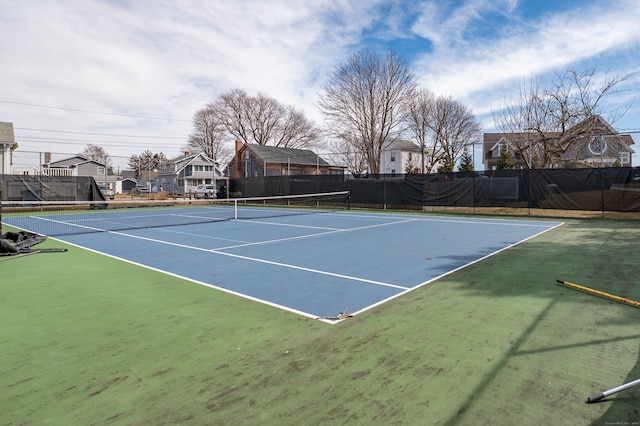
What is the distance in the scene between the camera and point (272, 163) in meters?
43.2

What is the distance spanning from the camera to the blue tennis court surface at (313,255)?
17.2 feet

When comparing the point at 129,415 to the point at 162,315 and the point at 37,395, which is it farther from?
the point at 162,315

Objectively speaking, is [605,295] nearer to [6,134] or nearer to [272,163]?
[6,134]

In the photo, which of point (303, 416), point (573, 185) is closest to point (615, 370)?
point (303, 416)

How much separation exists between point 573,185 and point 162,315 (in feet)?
57.0

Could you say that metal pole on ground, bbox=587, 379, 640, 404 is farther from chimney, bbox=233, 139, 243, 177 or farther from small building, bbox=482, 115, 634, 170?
chimney, bbox=233, 139, 243, 177

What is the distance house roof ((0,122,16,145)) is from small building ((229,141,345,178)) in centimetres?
1958

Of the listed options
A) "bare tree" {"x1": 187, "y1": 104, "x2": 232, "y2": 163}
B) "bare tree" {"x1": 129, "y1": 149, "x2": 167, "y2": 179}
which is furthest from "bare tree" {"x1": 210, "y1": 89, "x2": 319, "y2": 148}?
"bare tree" {"x1": 129, "y1": 149, "x2": 167, "y2": 179}

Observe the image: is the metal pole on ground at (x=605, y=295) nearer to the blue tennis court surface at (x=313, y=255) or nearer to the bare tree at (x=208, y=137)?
the blue tennis court surface at (x=313, y=255)

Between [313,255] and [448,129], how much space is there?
126ft

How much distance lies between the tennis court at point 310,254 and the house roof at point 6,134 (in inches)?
640

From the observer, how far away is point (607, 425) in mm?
2275

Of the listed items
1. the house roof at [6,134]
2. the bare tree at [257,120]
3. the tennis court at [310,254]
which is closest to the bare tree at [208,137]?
the bare tree at [257,120]

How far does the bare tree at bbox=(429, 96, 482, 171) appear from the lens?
136 feet
